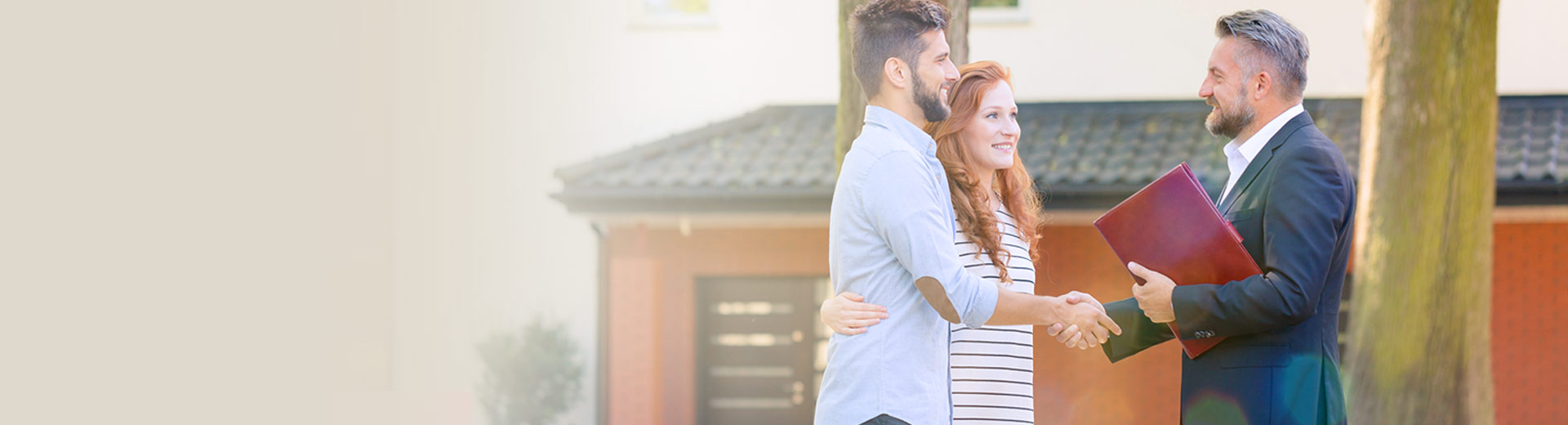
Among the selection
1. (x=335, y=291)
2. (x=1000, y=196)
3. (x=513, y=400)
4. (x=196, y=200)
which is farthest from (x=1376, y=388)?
(x=196, y=200)

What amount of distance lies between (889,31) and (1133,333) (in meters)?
1.13

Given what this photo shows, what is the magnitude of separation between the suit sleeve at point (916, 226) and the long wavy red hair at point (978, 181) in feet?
1.57

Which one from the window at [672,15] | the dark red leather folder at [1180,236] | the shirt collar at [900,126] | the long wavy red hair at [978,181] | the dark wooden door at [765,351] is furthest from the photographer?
the window at [672,15]

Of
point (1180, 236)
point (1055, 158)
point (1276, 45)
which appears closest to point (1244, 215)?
point (1180, 236)

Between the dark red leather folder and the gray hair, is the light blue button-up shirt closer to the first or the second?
the dark red leather folder

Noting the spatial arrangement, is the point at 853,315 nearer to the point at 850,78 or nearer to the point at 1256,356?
the point at 1256,356

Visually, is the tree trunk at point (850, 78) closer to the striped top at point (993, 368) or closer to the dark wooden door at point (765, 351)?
the striped top at point (993, 368)

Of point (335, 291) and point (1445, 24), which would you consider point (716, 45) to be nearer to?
point (335, 291)

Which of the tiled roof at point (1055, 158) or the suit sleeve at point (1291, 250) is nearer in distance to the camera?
the suit sleeve at point (1291, 250)

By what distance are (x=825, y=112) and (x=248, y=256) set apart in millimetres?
6763

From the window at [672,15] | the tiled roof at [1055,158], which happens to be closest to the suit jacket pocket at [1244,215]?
the tiled roof at [1055,158]

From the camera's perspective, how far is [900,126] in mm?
2260

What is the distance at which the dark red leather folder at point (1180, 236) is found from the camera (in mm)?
2383

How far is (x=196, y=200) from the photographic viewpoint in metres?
12.3
